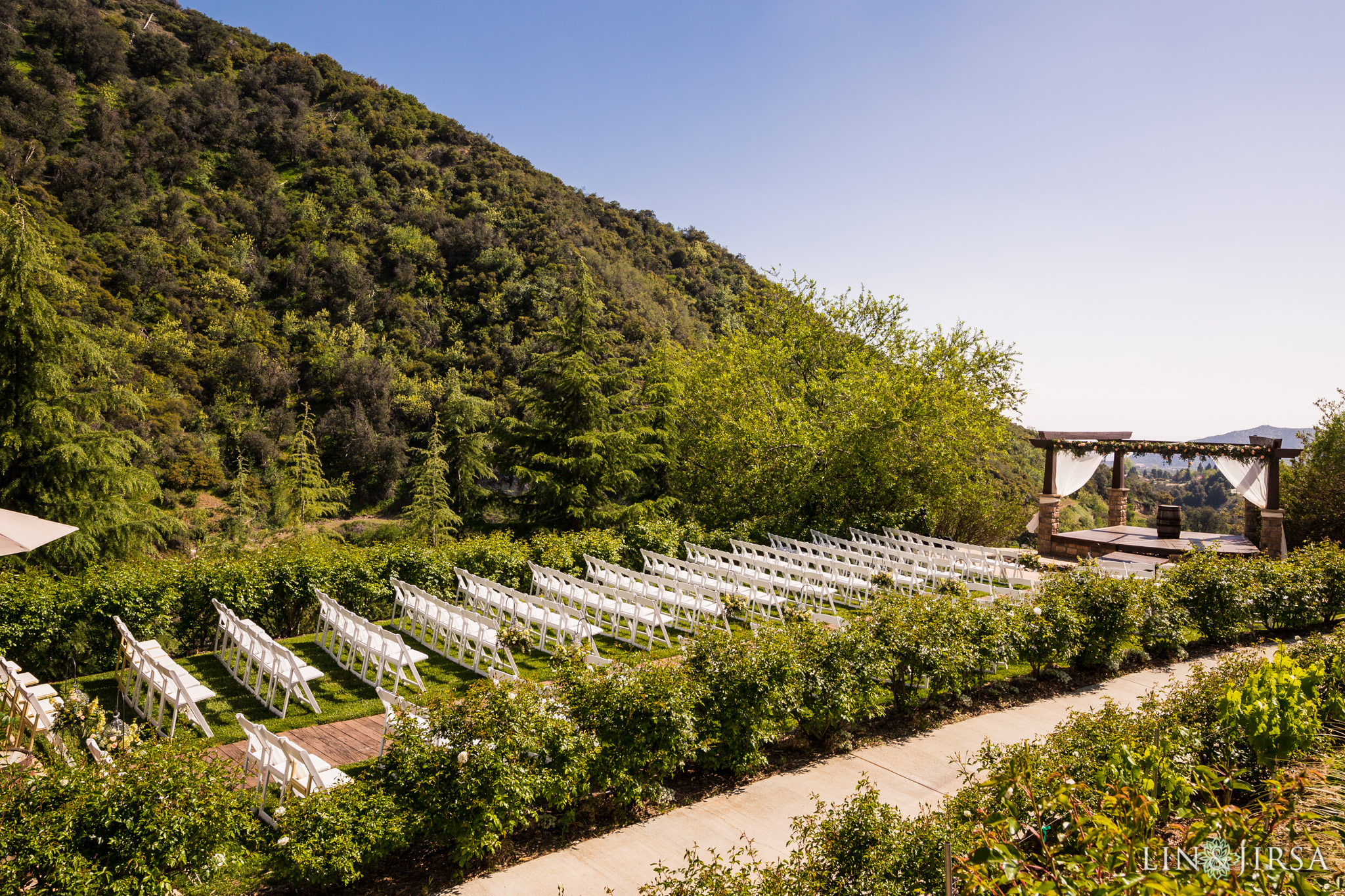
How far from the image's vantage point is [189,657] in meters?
8.20

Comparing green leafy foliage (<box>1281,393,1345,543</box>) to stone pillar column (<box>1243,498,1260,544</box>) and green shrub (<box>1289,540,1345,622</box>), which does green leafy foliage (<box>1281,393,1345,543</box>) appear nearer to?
stone pillar column (<box>1243,498,1260,544</box>)

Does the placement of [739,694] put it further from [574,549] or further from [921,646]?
[574,549]

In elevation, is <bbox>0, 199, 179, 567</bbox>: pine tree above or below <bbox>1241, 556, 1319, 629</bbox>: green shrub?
above

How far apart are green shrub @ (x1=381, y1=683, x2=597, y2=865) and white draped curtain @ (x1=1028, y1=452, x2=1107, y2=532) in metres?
19.1

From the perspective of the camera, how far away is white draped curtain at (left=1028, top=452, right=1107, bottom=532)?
19.8 metres

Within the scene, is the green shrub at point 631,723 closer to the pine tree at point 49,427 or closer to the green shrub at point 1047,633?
the green shrub at point 1047,633

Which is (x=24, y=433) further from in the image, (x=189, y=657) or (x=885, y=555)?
(x=885, y=555)

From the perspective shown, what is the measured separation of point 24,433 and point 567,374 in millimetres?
10886

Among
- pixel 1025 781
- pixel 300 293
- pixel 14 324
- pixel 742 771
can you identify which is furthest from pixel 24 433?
pixel 300 293

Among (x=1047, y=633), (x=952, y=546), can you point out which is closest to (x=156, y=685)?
(x=1047, y=633)

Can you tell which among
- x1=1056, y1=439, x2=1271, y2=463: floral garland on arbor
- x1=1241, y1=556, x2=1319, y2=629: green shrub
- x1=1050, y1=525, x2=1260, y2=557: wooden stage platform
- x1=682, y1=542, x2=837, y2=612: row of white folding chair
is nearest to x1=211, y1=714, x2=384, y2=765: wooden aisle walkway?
x1=682, y1=542, x2=837, y2=612: row of white folding chair

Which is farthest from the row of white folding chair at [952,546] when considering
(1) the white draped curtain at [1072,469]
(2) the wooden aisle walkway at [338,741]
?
(2) the wooden aisle walkway at [338,741]

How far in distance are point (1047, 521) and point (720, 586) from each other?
564 inches

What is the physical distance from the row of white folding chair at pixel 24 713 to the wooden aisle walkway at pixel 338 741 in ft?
3.62
